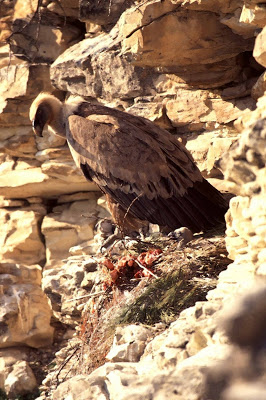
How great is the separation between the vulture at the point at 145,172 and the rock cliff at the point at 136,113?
43cm

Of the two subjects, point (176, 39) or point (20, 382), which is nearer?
point (176, 39)

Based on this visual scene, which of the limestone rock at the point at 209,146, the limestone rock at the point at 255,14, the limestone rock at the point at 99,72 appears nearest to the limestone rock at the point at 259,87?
the limestone rock at the point at 209,146

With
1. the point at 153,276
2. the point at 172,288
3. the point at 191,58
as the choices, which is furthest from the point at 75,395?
the point at 191,58

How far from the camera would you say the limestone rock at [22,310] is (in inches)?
299

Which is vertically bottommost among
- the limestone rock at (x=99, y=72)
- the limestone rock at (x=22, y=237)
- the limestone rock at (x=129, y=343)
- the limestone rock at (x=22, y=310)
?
the limestone rock at (x=22, y=310)

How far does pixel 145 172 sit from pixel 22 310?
351 cm

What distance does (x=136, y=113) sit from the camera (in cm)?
626

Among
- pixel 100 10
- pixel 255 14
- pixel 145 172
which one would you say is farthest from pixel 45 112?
pixel 255 14

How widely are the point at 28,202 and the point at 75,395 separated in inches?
243

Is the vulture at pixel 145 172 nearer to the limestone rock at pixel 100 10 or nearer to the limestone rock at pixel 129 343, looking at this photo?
the limestone rock at pixel 129 343

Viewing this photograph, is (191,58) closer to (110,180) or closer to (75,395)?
(110,180)

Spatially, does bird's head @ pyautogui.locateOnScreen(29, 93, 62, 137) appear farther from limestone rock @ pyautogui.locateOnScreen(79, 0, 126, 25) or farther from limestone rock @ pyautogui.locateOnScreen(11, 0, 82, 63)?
limestone rock @ pyautogui.locateOnScreen(11, 0, 82, 63)

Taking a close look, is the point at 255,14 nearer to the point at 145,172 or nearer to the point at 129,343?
the point at 145,172

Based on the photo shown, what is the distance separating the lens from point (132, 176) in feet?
15.9
